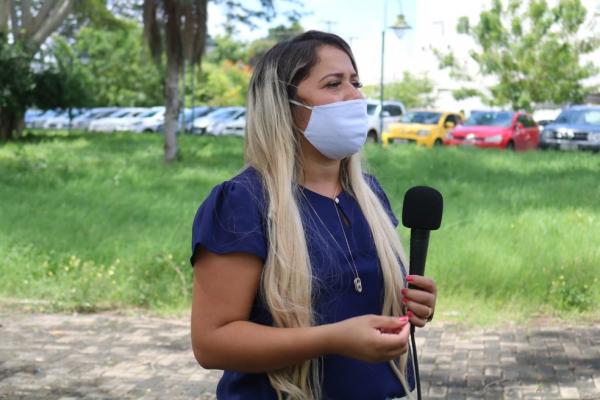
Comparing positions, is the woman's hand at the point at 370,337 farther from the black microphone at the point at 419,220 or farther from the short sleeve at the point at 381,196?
the short sleeve at the point at 381,196

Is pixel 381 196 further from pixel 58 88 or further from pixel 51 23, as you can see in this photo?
pixel 58 88

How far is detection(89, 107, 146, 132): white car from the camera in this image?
52.8 metres

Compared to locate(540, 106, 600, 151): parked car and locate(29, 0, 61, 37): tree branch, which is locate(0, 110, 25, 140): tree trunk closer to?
locate(29, 0, 61, 37): tree branch

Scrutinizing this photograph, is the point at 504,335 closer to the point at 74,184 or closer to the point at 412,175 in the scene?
the point at 74,184

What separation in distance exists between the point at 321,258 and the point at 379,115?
35392mm

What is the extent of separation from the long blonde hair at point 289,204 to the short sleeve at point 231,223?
3 cm

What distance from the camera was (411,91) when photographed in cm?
6500

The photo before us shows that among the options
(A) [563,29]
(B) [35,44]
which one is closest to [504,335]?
(B) [35,44]

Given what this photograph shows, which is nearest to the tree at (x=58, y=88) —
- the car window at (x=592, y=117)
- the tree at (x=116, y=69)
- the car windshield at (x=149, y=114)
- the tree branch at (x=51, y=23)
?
the tree branch at (x=51, y=23)

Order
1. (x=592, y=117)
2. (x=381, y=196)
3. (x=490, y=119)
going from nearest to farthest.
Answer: (x=381, y=196), (x=592, y=117), (x=490, y=119)

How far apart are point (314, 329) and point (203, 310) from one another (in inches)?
10.8

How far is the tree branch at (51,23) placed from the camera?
3500 centimetres

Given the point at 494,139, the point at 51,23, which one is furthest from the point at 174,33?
the point at 51,23

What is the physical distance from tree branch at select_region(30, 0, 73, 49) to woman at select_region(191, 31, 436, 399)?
3314 centimetres
